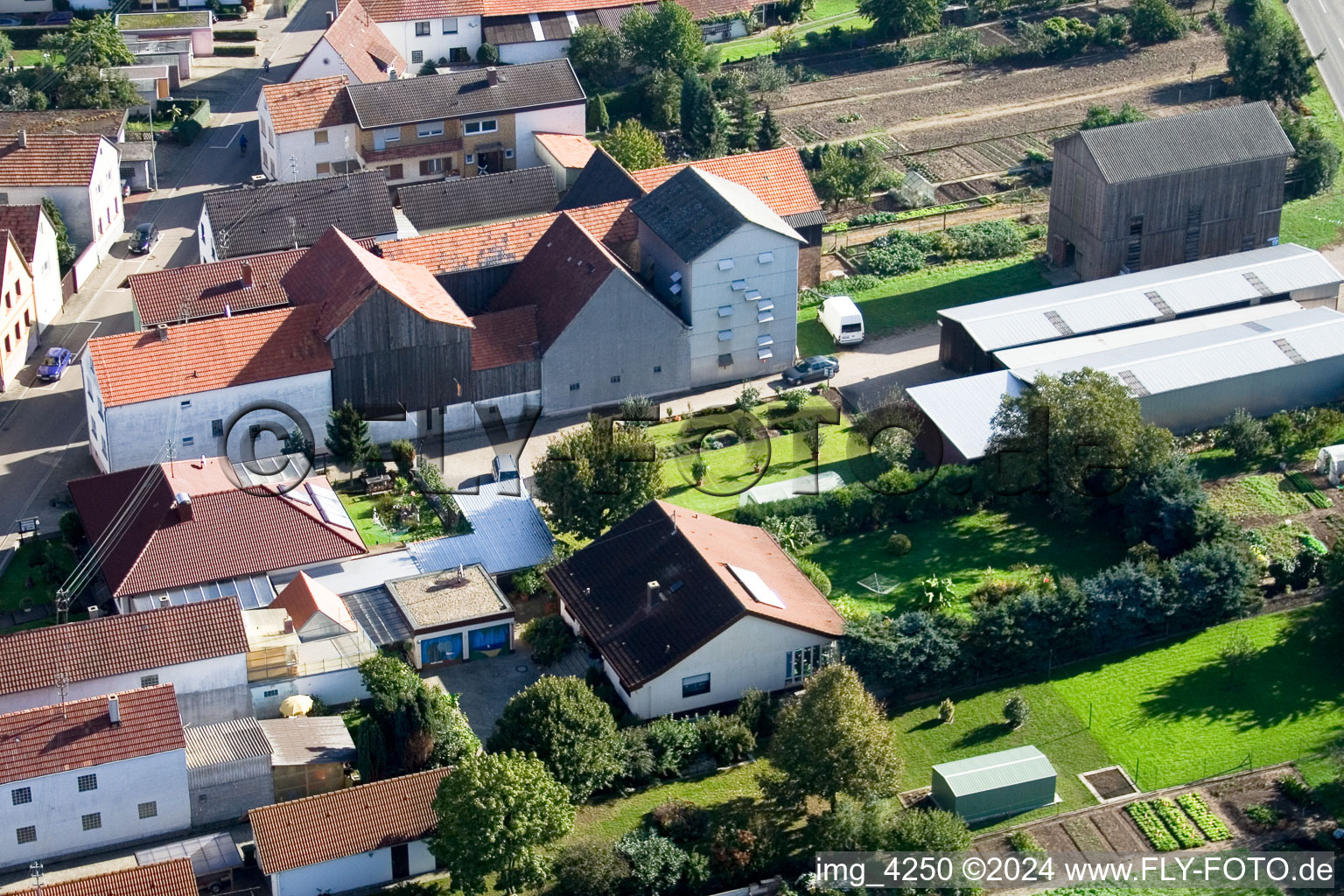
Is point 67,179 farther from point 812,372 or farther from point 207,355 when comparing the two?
point 812,372

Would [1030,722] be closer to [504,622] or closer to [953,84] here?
[504,622]

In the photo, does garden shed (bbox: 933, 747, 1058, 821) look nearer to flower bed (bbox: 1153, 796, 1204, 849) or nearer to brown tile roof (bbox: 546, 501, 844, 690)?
flower bed (bbox: 1153, 796, 1204, 849)

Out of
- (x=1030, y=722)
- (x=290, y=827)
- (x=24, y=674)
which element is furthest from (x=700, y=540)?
(x=24, y=674)

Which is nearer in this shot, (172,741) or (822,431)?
(172,741)

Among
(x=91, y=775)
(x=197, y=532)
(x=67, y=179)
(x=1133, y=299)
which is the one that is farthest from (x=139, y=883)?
(x=1133, y=299)

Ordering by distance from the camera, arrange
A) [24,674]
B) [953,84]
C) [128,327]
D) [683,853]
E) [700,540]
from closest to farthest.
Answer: [683,853] < [24,674] < [700,540] < [128,327] < [953,84]

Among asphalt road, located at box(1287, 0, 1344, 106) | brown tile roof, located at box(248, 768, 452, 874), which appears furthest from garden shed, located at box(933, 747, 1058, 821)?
asphalt road, located at box(1287, 0, 1344, 106)
